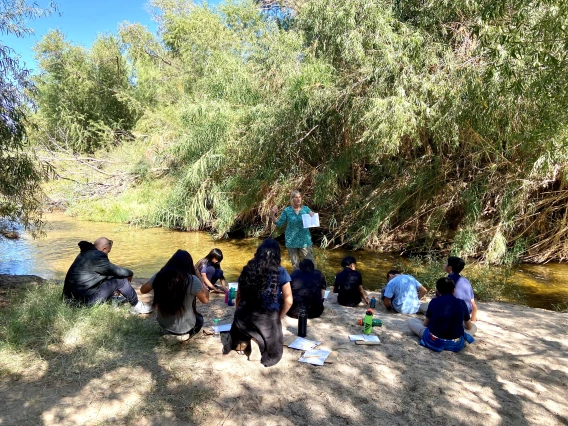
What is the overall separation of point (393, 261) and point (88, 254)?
22.9 ft

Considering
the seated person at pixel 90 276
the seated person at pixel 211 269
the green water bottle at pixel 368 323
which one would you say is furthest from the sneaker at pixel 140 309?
the green water bottle at pixel 368 323

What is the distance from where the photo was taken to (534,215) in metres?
8.53

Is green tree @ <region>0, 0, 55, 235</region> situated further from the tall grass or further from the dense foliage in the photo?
the dense foliage

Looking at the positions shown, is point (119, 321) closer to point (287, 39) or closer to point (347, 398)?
point (347, 398)

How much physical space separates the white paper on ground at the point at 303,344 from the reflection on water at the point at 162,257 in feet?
12.9

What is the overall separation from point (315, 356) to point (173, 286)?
146 cm

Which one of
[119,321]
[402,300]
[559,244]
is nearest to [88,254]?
[119,321]

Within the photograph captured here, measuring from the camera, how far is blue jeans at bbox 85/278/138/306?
4625 mm

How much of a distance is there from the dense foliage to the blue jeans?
4.64 meters

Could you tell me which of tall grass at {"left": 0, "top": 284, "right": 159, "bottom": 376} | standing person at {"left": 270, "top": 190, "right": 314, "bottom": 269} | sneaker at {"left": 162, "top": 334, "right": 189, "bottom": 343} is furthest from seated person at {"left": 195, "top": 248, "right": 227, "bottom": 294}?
sneaker at {"left": 162, "top": 334, "right": 189, "bottom": 343}

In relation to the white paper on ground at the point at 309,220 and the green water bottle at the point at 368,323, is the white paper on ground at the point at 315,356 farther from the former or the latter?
the white paper on ground at the point at 309,220

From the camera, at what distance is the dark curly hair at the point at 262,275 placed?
3541 mm

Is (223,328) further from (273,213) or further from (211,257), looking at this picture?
(273,213)

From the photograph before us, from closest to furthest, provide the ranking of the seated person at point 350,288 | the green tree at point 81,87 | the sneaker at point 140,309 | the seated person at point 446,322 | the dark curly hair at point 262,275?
the dark curly hair at point 262,275, the seated person at point 446,322, the sneaker at point 140,309, the seated person at point 350,288, the green tree at point 81,87
